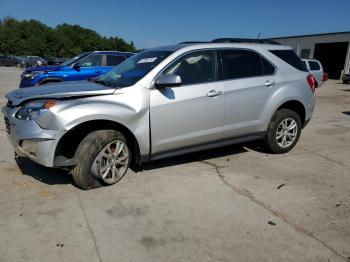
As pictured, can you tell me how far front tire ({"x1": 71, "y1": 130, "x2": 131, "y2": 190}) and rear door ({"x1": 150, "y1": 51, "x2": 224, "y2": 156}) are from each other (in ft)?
1.40

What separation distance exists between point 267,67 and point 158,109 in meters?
2.13

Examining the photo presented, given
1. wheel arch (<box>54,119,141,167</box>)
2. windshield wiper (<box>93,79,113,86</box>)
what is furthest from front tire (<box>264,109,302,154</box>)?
windshield wiper (<box>93,79,113,86</box>)

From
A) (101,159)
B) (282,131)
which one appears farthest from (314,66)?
(101,159)

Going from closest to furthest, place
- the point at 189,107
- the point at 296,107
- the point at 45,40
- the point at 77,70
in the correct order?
the point at 189,107, the point at 296,107, the point at 77,70, the point at 45,40

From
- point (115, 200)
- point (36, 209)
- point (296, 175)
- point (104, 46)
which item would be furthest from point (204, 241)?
point (104, 46)

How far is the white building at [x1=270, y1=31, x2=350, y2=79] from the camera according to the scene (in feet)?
119

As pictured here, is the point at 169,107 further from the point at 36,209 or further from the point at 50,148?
the point at 36,209

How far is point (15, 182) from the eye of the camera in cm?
457

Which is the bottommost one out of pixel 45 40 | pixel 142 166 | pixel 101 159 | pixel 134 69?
pixel 142 166

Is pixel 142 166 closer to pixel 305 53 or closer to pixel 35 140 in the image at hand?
pixel 35 140

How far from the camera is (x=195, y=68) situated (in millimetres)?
4891

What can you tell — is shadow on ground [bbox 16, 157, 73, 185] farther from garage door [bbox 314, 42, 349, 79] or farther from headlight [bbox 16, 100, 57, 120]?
garage door [bbox 314, 42, 349, 79]

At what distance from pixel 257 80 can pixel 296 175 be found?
4.96 ft

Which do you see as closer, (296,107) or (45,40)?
(296,107)
